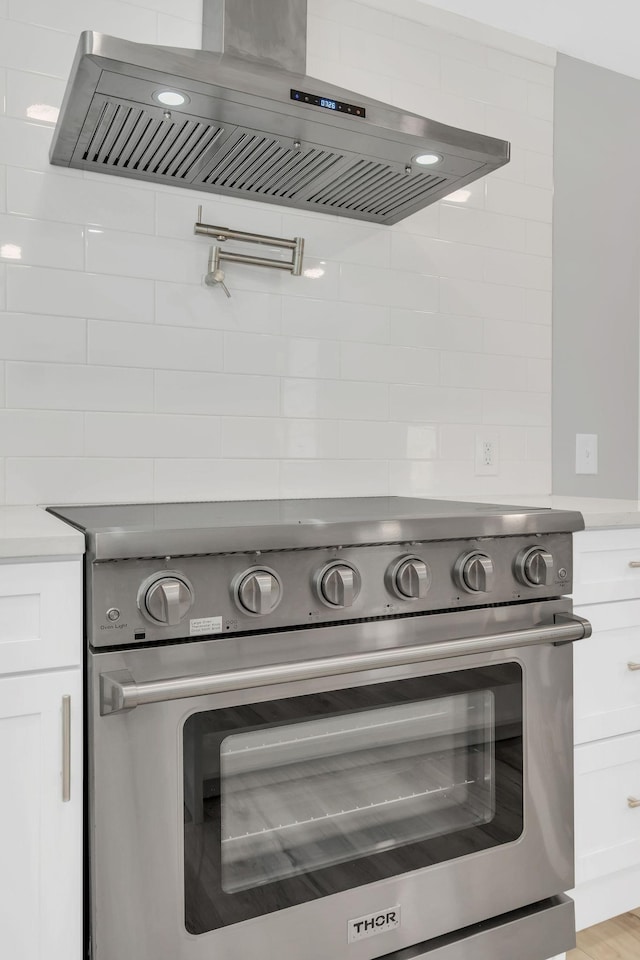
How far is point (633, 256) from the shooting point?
2.53 meters

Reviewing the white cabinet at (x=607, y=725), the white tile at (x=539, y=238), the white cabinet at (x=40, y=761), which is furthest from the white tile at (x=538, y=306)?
the white cabinet at (x=40, y=761)

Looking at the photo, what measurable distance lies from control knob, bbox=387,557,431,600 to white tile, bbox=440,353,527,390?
103 cm

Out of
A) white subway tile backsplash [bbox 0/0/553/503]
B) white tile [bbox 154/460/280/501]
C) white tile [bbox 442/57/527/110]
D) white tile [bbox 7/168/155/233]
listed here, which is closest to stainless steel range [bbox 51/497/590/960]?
white tile [bbox 154/460/280/501]

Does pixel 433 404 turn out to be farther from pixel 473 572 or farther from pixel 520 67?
pixel 520 67

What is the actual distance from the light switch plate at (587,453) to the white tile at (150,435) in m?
1.27

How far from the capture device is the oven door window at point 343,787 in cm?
115

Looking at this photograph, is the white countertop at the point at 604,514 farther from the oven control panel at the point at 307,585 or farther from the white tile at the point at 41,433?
the white tile at the point at 41,433

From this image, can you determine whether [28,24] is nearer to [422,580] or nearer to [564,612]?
[422,580]

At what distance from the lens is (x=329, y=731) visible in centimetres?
126

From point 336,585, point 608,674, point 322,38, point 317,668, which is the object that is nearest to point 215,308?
point 322,38

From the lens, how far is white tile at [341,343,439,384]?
2.05m

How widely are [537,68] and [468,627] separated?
77.0 inches

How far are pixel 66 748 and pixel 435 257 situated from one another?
1715 millimetres

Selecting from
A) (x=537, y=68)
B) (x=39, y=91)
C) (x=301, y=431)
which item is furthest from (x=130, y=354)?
(x=537, y=68)
